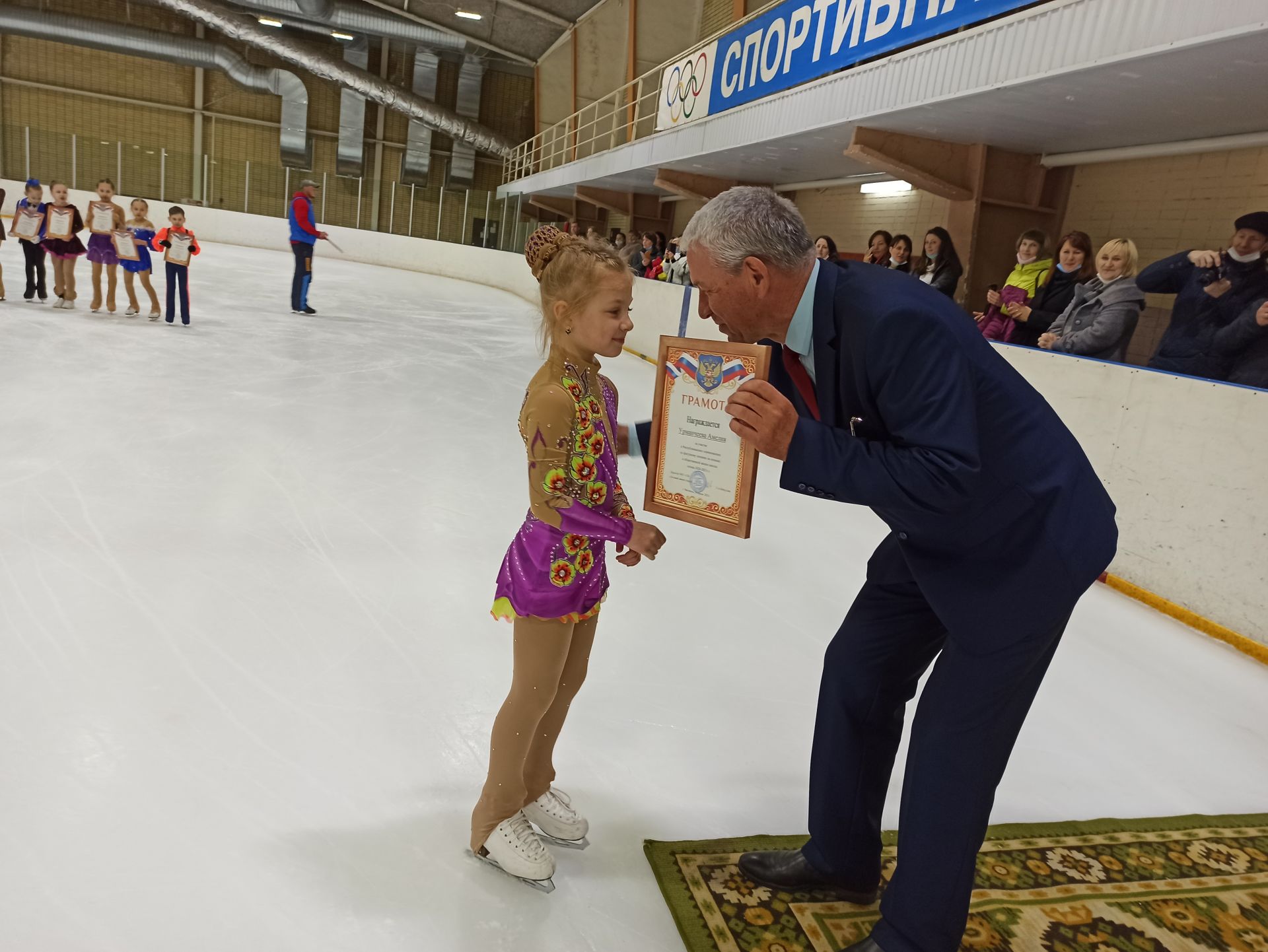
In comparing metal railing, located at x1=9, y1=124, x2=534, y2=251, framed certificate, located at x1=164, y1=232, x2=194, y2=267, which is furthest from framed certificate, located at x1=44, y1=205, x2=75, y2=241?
metal railing, located at x1=9, y1=124, x2=534, y2=251

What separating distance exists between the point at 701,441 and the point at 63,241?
29.5 ft

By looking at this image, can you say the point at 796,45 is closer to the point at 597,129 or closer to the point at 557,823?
the point at 557,823

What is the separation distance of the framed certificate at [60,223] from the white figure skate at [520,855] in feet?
28.0

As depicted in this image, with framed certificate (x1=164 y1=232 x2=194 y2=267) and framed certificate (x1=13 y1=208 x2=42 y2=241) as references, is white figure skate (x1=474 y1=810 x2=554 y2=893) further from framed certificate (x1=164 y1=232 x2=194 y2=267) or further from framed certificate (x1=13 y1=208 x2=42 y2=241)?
framed certificate (x1=13 y1=208 x2=42 y2=241)

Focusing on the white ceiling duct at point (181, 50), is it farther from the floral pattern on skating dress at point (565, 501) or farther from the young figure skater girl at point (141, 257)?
the floral pattern on skating dress at point (565, 501)

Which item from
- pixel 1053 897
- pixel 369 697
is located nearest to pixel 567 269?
pixel 369 697

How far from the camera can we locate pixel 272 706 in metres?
2.33

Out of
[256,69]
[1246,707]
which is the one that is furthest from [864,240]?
[256,69]

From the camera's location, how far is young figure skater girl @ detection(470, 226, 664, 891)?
1520 mm

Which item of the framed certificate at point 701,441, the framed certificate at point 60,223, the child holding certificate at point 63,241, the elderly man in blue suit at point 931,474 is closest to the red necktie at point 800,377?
the elderly man in blue suit at point 931,474

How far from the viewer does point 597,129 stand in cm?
1880

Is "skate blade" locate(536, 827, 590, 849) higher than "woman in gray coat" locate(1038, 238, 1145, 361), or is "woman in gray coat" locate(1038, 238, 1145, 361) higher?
"woman in gray coat" locate(1038, 238, 1145, 361)

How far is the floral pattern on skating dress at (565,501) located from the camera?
1511mm

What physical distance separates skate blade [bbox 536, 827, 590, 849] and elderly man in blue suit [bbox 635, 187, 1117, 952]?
0.64 meters
